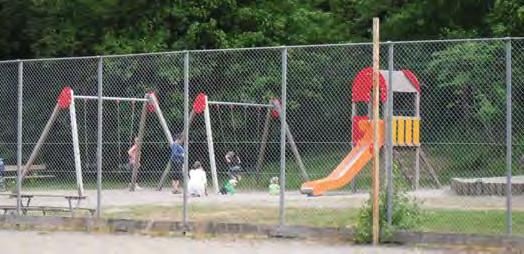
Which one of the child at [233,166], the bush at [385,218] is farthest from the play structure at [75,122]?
the bush at [385,218]

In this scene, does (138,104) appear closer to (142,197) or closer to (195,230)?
(142,197)

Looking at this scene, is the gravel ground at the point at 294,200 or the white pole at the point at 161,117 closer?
the gravel ground at the point at 294,200

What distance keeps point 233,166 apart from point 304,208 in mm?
3426

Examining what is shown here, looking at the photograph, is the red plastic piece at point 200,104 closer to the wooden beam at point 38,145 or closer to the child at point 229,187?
the child at point 229,187

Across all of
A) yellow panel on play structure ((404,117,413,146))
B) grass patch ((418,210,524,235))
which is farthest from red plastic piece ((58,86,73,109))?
grass patch ((418,210,524,235))

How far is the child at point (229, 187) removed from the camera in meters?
20.3

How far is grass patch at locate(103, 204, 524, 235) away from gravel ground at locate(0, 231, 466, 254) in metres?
1.15

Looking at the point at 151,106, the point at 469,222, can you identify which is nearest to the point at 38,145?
the point at 151,106

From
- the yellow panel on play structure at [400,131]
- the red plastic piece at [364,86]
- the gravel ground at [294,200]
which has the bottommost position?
the gravel ground at [294,200]

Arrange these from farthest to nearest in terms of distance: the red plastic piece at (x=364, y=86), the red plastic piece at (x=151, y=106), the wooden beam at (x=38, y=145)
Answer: the red plastic piece at (x=151, y=106) < the wooden beam at (x=38, y=145) < the red plastic piece at (x=364, y=86)

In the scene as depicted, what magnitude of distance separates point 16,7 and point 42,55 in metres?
3.11

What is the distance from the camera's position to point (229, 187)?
20297 millimetres

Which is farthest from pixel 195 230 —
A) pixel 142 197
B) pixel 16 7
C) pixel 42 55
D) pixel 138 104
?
pixel 16 7

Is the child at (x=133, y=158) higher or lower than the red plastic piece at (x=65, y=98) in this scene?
lower
